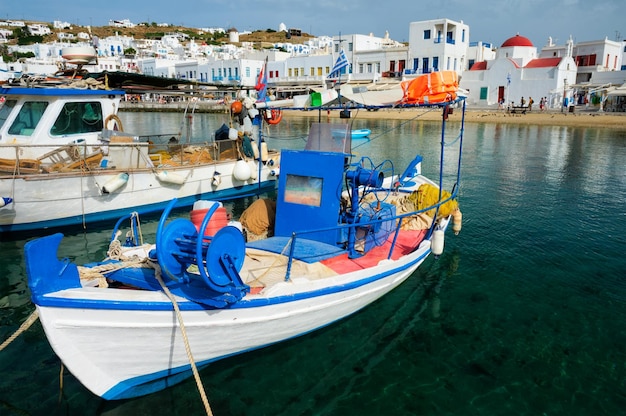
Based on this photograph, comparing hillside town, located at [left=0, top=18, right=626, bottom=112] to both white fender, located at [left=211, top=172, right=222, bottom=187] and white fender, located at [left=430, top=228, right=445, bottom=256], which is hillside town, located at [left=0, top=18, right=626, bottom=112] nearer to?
white fender, located at [left=211, top=172, right=222, bottom=187]

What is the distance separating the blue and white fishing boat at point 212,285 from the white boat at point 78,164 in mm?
4761

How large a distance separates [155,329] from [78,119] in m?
10.6

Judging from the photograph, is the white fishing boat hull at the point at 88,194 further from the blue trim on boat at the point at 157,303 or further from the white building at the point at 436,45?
the white building at the point at 436,45

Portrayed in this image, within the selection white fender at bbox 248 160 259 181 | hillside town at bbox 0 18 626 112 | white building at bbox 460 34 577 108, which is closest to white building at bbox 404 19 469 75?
hillside town at bbox 0 18 626 112

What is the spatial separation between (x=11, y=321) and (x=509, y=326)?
8823 mm

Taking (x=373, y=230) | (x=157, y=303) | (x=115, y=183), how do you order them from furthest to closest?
(x=115, y=183) < (x=373, y=230) < (x=157, y=303)

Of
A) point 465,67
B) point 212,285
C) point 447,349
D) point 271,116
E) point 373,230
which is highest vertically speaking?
point 465,67

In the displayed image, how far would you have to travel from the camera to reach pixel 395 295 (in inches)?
344

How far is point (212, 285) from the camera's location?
5078mm

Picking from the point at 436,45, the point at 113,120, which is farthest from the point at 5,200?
the point at 436,45

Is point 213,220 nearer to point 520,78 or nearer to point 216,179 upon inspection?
point 216,179

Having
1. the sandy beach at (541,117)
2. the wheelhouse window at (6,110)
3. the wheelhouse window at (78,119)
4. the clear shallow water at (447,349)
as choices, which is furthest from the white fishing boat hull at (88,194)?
the sandy beach at (541,117)

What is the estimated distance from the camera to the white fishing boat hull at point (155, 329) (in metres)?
4.80

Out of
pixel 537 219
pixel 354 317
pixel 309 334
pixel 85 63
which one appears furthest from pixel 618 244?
pixel 85 63
